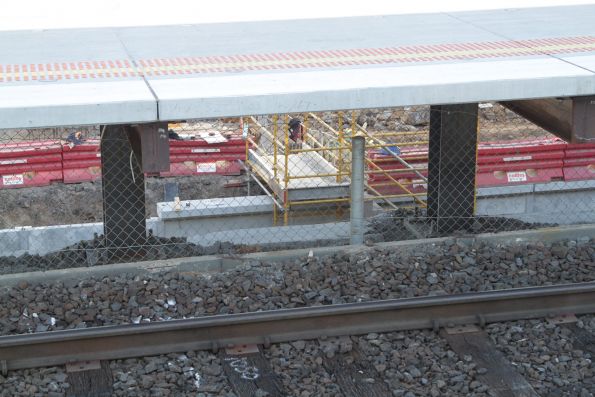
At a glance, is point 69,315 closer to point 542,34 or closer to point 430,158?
point 430,158

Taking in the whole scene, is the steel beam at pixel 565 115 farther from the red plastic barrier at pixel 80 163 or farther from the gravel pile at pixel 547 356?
the red plastic barrier at pixel 80 163

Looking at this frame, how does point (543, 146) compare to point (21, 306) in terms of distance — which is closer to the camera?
point (21, 306)

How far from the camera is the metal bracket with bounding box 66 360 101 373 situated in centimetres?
739

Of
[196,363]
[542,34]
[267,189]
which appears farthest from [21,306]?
[267,189]

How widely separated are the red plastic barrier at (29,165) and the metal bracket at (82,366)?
9.94 m

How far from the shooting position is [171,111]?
7.47 metres

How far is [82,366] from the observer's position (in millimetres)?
7426

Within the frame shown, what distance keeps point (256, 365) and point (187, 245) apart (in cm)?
285

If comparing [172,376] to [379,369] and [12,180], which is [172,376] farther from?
[12,180]

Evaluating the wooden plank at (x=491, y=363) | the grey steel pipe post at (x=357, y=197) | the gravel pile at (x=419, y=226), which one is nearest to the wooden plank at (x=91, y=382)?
the wooden plank at (x=491, y=363)

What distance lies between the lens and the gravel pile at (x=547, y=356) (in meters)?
7.25

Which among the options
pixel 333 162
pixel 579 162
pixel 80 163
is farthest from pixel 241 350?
pixel 579 162

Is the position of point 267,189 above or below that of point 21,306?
below

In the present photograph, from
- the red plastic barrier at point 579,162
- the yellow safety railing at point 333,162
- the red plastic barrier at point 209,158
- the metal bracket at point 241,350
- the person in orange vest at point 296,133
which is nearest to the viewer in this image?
the metal bracket at point 241,350
